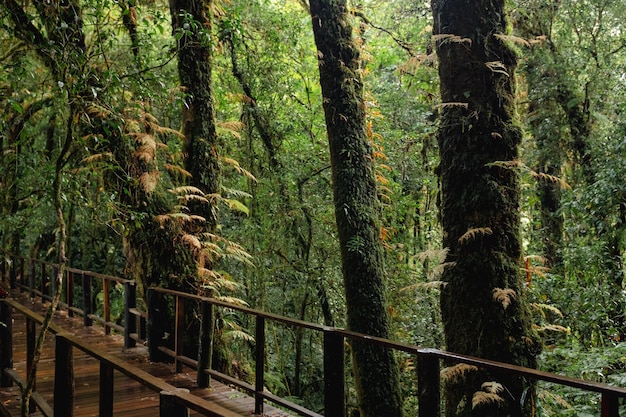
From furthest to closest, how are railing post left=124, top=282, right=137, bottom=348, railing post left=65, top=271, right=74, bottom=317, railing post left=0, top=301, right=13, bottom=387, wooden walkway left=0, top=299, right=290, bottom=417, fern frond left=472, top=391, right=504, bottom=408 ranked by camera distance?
railing post left=65, top=271, right=74, bottom=317 → railing post left=124, top=282, right=137, bottom=348 → railing post left=0, top=301, right=13, bottom=387 → wooden walkway left=0, top=299, right=290, bottom=417 → fern frond left=472, top=391, right=504, bottom=408

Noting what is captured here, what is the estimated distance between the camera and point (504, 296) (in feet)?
13.9

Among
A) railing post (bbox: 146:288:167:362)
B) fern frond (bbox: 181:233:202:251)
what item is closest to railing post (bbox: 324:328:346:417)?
fern frond (bbox: 181:233:202:251)

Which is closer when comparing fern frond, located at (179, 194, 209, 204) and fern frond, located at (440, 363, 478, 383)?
fern frond, located at (440, 363, 478, 383)

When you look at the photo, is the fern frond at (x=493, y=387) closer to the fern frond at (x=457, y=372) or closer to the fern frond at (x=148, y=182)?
the fern frond at (x=457, y=372)

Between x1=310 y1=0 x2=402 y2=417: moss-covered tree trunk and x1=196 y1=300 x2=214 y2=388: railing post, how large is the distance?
2.04 meters

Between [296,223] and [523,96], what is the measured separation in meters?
6.63

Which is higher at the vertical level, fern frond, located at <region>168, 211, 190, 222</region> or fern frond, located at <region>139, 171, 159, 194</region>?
fern frond, located at <region>139, 171, 159, 194</region>

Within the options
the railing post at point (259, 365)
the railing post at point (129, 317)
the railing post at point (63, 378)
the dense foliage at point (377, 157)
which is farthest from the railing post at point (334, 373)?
the railing post at point (129, 317)

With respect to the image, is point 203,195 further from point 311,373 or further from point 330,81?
point 311,373

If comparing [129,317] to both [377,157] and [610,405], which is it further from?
[610,405]

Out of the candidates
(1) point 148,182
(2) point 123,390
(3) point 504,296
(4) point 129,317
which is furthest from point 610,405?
Result: (4) point 129,317

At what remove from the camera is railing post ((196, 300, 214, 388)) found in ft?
23.2

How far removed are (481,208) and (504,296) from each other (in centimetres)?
71

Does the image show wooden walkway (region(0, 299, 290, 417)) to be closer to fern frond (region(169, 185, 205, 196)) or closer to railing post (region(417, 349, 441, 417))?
railing post (region(417, 349, 441, 417))
